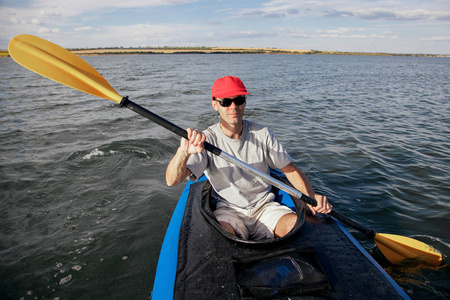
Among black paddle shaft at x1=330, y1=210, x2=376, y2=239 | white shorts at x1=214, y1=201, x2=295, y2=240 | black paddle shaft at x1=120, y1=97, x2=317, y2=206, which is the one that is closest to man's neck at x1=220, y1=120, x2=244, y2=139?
black paddle shaft at x1=120, y1=97, x2=317, y2=206

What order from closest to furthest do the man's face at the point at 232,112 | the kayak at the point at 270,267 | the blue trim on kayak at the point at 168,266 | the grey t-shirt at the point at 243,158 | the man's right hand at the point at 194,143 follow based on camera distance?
the kayak at the point at 270,267 → the blue trim on kayak at the point at 168,266 → the man's right hand at the point at 194,143 → the man's face at the point at 232,112 → the grey t-shirt at the point at 243,158

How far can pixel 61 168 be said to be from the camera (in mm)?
Result: 5812

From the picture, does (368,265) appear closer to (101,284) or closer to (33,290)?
(101,284)

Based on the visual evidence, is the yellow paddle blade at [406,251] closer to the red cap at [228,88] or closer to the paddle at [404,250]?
the paddle at [404,250]

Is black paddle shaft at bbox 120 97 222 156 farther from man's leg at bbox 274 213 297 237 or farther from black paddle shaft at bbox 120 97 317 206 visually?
man's leg at bbox 274 213 297 237

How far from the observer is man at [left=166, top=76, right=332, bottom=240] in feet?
8.48

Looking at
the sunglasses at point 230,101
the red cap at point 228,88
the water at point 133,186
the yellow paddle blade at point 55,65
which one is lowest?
the water at point 133,186

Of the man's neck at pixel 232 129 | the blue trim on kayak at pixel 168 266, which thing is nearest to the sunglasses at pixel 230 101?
the man's neck at pixel 232 129

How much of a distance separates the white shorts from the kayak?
0.59 ft

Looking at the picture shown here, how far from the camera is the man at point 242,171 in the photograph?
102 inches

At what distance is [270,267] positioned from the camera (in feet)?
6.55

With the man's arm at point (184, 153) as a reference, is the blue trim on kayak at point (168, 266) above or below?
below

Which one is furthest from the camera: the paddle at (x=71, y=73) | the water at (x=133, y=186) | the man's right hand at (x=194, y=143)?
the water at (x=133, y=186)

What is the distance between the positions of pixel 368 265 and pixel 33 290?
3.51 meters
